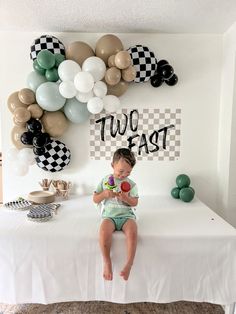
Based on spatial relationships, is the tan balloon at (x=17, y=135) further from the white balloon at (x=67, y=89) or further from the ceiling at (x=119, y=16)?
the ceiling at (x=119, y=16)

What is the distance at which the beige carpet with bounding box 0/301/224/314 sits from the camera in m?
1.71

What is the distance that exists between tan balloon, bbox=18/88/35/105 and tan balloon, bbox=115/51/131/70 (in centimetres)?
71

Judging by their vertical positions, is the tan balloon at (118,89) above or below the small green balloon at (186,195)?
above

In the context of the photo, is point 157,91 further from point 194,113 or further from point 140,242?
point 140,242

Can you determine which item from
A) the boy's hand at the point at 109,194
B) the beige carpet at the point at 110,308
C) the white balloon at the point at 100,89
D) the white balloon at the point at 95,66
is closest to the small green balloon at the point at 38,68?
the white balloon at the point at 95,66

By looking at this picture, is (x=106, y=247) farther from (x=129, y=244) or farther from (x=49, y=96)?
(x=49, y=96)

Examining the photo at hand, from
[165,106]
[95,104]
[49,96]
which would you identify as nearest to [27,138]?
[49,96]

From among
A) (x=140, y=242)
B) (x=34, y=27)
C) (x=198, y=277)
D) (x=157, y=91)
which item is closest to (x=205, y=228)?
(x=198, y=277)

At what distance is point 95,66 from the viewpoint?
189cm

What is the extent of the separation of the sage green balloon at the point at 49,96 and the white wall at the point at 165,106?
13.1 inches

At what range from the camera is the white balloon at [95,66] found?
6.21 feet

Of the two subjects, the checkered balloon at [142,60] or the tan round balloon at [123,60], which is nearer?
the tan round balloon at [123,60]

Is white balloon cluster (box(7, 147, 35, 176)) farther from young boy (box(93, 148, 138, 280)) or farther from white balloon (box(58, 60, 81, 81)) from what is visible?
young boy (box(93, 148, 138, 280))

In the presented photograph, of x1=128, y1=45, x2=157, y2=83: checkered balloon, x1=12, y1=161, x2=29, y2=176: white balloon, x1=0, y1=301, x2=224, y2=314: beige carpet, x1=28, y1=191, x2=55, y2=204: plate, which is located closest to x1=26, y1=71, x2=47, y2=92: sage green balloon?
x1=12, y1=161, x2=29, y2=176: white balloon
